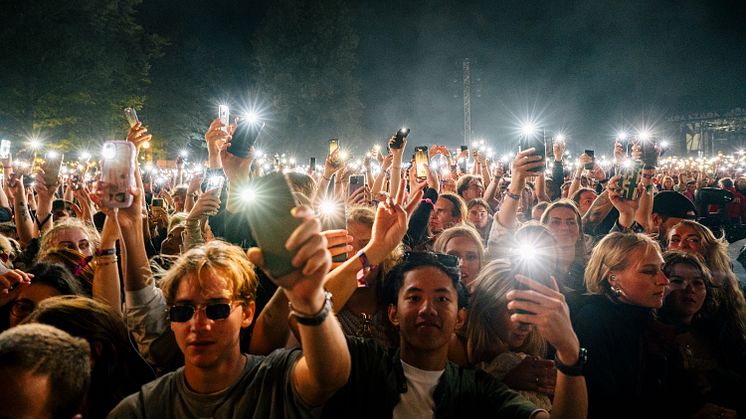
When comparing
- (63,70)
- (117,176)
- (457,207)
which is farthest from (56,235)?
(63,70)

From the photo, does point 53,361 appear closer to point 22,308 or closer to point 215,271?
point 215,271

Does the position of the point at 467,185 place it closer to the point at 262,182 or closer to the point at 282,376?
the point at 282,376

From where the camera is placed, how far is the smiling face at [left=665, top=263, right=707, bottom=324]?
3.68 meters

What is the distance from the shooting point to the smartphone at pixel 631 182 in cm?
541

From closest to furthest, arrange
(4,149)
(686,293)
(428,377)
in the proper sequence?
1. (428,377)
2. (686,293)
3. (4,149)

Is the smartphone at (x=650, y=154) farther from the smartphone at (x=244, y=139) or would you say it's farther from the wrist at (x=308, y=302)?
the wrist at (x=308, y=302)

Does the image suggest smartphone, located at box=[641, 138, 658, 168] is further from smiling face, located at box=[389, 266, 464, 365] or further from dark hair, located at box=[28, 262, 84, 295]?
dark hair, located at box=[28, 262, 84, 295]

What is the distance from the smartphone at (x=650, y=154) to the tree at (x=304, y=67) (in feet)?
119

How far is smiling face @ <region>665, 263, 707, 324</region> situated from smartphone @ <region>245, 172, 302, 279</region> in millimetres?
3457

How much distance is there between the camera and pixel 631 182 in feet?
17.8

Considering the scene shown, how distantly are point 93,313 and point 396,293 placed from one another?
1560mm

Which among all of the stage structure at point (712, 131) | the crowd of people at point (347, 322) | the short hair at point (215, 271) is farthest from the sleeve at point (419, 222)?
the stage structure at point (712, 131)

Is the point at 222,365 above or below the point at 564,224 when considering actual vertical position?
below

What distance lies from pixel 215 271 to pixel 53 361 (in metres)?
0.72
